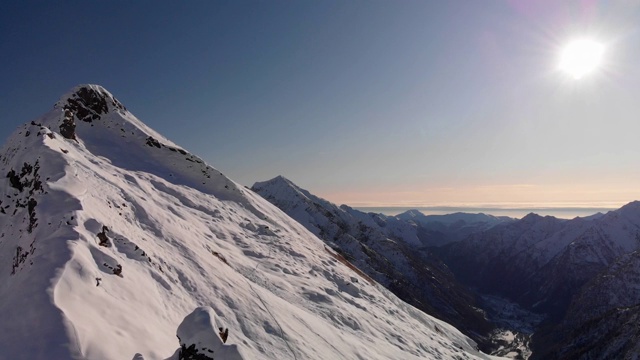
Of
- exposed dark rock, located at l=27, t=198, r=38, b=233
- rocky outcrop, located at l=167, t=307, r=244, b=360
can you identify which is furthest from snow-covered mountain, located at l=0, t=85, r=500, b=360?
exposed dark rock, located at l=27, t=198, r=38, b=233

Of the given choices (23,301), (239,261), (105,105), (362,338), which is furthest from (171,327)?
(105,105)

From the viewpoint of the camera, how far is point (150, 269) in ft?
59.7

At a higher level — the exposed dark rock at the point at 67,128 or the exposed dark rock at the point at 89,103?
the exposed dark rock at the point at 89,103

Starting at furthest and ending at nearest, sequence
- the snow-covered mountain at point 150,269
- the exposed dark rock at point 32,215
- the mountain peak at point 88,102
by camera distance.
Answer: the mountain peak at point 88,102 < the exposed dark rock at point 32,215 < the snow-covered mountain at point 150,269

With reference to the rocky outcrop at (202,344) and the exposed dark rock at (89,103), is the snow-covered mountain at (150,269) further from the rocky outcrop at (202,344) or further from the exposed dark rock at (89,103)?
the exposed dark rock at (89,103)

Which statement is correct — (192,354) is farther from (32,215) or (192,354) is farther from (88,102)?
(88,102)

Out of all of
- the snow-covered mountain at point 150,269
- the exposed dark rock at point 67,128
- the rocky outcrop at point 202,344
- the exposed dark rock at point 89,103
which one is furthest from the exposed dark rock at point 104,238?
the exposed dark rock at point 89,103

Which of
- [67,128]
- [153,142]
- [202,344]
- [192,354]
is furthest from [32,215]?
[153,142]

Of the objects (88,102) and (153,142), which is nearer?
(88,102)

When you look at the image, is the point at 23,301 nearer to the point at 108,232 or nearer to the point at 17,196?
the point at 108,232

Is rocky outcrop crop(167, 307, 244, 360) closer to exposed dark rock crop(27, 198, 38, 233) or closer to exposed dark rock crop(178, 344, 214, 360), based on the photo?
exposed dark rock crop(178, 344, 214, 360)

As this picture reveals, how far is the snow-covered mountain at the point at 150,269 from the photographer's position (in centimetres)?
1109

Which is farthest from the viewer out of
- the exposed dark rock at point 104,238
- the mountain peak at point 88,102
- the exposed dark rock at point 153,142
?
the exposed dark rock at point 153,142

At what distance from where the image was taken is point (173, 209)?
3142cm
